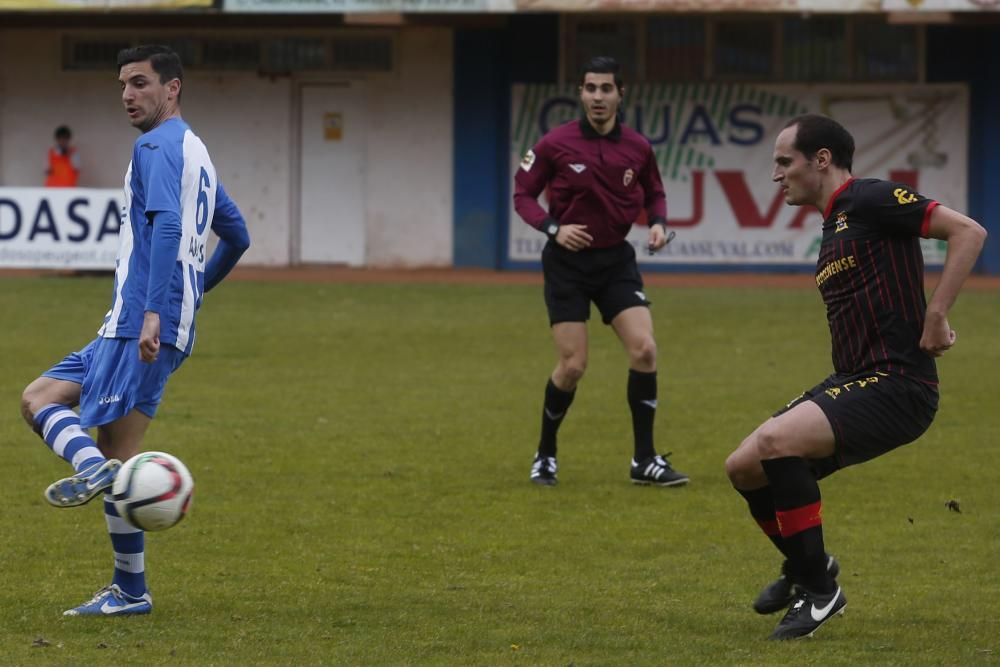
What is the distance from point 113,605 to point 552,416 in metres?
3.75

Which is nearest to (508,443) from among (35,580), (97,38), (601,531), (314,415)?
(314,415)

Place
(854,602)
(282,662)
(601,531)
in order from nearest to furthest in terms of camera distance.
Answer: (282,662)
(854,602)
(601,531)

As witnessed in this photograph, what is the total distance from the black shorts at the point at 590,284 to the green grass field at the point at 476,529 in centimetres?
95

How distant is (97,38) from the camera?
84.8 feet

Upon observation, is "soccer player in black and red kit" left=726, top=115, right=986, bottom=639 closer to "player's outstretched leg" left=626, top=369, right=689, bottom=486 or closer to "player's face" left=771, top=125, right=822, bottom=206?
"player's face" left=771, top=125, right=822, bottom=206

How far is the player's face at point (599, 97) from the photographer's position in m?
9.17

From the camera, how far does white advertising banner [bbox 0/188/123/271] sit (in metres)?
21.4

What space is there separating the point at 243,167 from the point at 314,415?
14655 mm

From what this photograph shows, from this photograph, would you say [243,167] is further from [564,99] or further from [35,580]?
[35,580]

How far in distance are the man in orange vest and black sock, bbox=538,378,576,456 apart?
1688cm

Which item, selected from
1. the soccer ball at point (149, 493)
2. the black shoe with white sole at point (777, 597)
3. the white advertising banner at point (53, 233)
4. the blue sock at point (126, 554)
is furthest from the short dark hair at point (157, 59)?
the white advertising banner at point (53, 233)

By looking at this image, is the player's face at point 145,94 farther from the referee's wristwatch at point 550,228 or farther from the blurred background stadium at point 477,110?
the blurred background stadium at point 477,110

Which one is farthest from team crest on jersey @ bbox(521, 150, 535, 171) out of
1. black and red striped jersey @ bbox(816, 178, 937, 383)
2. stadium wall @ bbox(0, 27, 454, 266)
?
stadium wall @ bbox(0, 27, 454, 266)

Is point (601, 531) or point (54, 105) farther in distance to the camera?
point (54, 105)
